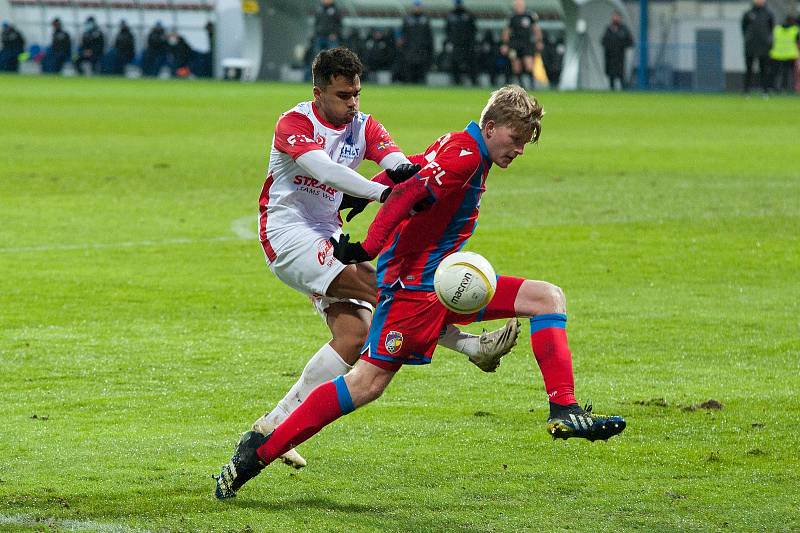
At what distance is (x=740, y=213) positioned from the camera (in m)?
14.7

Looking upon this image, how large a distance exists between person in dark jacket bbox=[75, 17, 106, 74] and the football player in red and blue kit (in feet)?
147

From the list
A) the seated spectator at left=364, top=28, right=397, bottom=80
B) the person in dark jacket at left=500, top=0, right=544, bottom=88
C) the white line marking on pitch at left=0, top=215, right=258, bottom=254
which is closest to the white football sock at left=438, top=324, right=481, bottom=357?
the white line marking on pitch at left=0, top=215, right=258, bottom=254

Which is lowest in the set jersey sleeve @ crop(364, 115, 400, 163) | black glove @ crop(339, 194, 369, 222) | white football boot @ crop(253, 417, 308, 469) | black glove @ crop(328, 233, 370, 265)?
white football boot @ crop(253, 417, 308, 469)

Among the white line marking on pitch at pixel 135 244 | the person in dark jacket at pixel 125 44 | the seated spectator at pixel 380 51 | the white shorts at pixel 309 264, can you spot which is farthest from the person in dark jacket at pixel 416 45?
the white shorts at pixel 309 264

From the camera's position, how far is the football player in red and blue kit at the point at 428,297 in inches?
208

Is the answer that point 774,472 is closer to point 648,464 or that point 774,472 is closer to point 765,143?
point 648,464

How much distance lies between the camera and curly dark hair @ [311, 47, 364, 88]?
5.80m

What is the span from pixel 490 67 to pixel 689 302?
3347 cm

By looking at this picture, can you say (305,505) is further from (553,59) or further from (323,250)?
(553,59)

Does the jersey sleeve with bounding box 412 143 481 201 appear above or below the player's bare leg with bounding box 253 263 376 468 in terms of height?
above

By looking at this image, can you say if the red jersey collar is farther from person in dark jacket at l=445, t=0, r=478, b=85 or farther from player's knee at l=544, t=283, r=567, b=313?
person in dark jacket at l=445, t=0, r=478, b=85

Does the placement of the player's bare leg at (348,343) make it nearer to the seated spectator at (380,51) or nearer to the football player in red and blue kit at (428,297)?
the football player in red and blue kit at (428,297)

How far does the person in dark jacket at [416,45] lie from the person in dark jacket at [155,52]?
8.74 m

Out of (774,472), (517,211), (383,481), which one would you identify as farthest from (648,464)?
(517,211)
